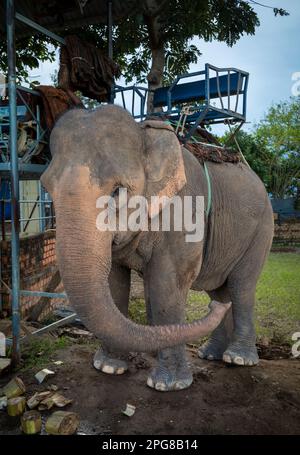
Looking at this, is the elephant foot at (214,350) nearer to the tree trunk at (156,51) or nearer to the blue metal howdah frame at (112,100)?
the blue metal howdah frame at (112,100)

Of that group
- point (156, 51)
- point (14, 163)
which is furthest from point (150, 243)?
point (156, 51)

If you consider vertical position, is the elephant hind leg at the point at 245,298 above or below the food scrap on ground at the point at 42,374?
above

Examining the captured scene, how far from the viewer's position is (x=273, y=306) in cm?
751

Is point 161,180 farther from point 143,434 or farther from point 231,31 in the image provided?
point 231,31

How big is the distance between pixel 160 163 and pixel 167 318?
1295 millimetres

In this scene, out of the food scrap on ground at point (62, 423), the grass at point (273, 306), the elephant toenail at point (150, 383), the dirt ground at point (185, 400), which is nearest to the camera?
the food scrap on ground at point (62, 423)

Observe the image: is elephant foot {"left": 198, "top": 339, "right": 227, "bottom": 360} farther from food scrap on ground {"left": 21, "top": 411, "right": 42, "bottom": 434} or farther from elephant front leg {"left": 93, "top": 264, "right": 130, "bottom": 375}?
food scrap on ground {"left": 21, "top": 411, "right": 42, "bottom": 434}

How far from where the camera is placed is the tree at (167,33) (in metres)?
9.04

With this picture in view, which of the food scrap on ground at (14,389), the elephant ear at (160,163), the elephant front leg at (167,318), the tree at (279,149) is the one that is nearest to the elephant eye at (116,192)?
the elephant ear at (160,163)

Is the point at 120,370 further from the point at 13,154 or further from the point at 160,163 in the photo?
the point at 13,154

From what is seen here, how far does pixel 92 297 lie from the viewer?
7.94 feet

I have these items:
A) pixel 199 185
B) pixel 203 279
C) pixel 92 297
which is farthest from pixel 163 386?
pixel 199 185

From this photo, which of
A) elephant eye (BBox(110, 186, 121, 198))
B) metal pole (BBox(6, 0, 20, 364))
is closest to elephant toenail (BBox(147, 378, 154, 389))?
metal pole (BBox(6, 0, 20, 364))
